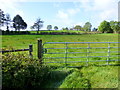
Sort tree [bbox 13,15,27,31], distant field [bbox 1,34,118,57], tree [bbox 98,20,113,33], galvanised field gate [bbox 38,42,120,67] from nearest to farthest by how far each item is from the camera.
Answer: galvanised field gate [bbox 38,42,120,67], distant field [bbox 1,34,118,57], tree [bbox 13,15,27,31], tree [bbox 98,20,113,33]

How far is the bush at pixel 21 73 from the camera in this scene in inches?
149

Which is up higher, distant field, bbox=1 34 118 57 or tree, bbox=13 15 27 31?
tree, bbox=13 15 27 31

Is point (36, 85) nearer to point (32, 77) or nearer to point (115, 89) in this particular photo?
point (32, 77)

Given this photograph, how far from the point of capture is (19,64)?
4.07m

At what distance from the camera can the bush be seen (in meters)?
3.78

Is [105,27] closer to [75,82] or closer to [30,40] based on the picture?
[30,40]

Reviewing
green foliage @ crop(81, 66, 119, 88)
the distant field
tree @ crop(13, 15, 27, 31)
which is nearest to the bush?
green foliage @ crop(81, 66, 119, 88)

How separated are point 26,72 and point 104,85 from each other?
2388 mm

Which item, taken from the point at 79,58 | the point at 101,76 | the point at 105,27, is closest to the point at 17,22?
the point at 105,27

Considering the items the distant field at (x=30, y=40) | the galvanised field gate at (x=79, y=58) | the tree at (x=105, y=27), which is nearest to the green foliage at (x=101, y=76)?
the galvanised field gate at (x=79, y=58)

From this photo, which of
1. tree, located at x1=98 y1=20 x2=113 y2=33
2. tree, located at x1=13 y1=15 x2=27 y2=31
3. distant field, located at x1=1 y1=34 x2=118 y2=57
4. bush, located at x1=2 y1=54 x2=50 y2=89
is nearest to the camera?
bush, located at x1=2 y1=54 x2=50 y2=89

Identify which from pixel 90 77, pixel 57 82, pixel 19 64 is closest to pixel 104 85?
pixel 90 77

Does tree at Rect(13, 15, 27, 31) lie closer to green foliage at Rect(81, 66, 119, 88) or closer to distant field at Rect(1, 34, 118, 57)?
distant field at Rect(1, 34, 118, 57)

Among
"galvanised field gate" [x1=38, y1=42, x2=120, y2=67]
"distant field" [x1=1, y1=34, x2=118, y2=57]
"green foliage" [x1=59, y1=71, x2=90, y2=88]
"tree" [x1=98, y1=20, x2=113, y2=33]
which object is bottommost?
"green foliage" [x1=59, y1=71, x2=90, y2=88]
